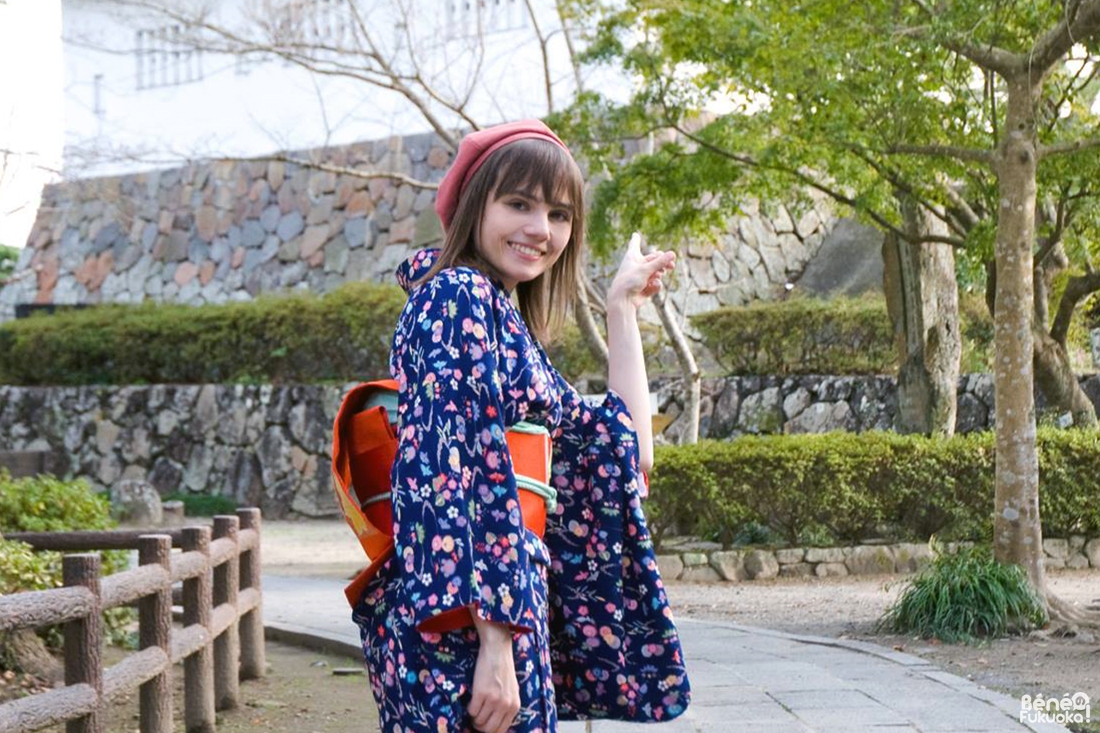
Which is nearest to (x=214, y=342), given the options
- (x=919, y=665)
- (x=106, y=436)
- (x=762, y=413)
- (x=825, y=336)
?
(x=106, y=436)

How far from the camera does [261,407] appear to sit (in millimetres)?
17078

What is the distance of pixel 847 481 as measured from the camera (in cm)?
1092

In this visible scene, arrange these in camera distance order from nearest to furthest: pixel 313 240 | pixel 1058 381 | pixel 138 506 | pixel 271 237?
pixel 1058 381 → pixel 138 506 → pixel 313 240 → pixel 271 237

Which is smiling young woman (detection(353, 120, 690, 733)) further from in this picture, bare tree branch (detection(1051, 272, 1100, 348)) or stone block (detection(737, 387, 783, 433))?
stone block (detection(737, 387, 783, 433))

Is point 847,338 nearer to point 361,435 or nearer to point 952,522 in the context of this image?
point 952,522

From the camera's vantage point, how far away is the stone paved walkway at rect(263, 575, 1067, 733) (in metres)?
4.86

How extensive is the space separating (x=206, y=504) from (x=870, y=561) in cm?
876

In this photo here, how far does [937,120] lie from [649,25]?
2487 mm

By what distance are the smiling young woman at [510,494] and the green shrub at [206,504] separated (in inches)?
567

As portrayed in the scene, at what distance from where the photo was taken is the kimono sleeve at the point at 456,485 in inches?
78.5

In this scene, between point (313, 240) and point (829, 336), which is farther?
point (313, 240)

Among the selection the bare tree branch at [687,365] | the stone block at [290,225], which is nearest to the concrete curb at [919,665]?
the bare tree branch at [687,365]

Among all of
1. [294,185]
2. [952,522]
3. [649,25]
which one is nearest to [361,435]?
[649,25]

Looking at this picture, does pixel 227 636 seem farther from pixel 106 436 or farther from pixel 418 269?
pixel 106 436
